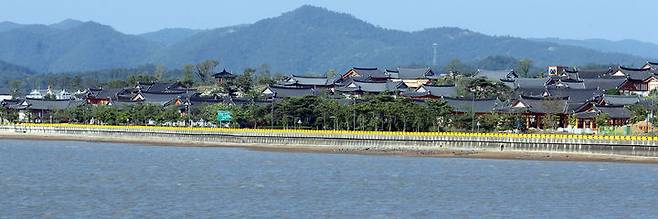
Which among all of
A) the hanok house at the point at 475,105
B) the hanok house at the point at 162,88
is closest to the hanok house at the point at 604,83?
the hanok house at the point at 475,105

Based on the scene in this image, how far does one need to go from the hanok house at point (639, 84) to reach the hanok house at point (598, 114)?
22.0 m

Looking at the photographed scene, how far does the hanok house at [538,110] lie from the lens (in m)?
82.0

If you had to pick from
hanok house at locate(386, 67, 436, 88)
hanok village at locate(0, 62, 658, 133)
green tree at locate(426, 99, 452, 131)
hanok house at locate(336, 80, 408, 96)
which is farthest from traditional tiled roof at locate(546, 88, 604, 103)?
hanok house at locate(386, 67, 436, 88)

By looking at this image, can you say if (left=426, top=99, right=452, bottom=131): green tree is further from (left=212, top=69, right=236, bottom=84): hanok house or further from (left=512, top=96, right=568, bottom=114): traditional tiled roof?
(left=212, top=69, right=236, bottom=84): hanok house

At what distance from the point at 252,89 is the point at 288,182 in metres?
69.3

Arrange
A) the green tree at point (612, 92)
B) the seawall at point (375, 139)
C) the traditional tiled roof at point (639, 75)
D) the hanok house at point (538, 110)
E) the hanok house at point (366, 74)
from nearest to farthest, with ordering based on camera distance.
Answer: the seawall at point (375, 139) → the hanok house at point (538, 110) → the green tree at point (612, 92) → the traditional tiled roof at point (639, 75) → the hanok house at point (366, 74)

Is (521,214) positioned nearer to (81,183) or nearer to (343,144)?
(81,183)

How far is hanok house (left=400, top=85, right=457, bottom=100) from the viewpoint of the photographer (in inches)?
3851

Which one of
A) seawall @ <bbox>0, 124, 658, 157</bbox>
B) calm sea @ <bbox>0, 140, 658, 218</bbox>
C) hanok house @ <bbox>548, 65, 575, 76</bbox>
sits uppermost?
hanok house @ <bbox>548, 65, 575, 76</bbox>

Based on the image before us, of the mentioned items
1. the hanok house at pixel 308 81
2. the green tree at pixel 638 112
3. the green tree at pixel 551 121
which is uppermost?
the hanok house at pixel 308 81

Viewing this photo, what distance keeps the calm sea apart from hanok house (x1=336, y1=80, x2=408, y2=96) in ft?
147

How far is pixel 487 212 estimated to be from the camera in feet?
117

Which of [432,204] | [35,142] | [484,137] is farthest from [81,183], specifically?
[35,142]

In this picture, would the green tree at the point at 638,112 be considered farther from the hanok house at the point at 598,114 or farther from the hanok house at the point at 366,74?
the hanok house at the point at 366,74
